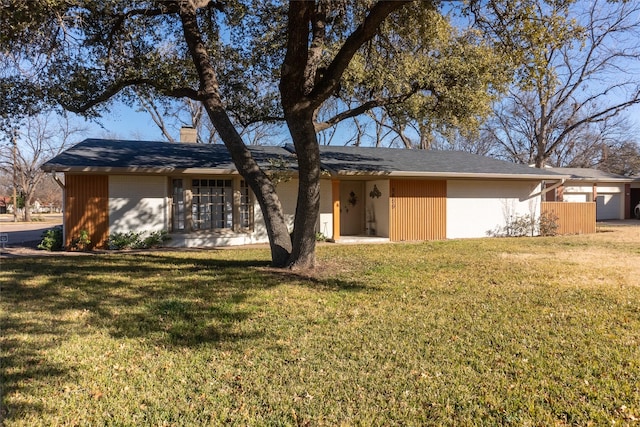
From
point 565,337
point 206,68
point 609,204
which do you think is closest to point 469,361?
point 565,337

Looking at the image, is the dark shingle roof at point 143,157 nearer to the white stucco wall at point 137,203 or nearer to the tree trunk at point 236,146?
the white stucco wall at point 137,203

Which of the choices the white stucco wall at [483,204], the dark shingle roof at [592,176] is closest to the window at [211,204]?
the white stucco wall at [483,204]

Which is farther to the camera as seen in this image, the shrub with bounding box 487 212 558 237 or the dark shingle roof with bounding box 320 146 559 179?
the shrub with bounding box 487 212 558 237

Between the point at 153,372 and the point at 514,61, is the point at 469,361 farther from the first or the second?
the point at 514,61

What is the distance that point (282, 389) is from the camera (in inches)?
123

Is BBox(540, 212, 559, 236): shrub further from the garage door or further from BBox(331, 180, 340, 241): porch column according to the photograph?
the garage door

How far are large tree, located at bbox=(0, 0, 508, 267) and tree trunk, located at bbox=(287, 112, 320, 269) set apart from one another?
0.06 ft

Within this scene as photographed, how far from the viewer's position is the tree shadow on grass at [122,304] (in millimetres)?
3766

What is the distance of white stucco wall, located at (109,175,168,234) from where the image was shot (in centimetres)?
1179

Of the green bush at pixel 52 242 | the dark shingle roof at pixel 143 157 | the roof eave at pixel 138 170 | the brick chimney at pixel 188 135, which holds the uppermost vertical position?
the brick chimney at pixel 188 135

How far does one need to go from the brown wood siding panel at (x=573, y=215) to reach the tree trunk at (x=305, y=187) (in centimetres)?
1241

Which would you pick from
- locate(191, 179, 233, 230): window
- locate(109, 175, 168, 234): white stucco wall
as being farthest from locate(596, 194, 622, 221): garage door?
locate(109, 175, 168, 234): white stucco wall

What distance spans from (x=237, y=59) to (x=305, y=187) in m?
4.87

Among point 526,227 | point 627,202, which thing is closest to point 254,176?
point 526,227
